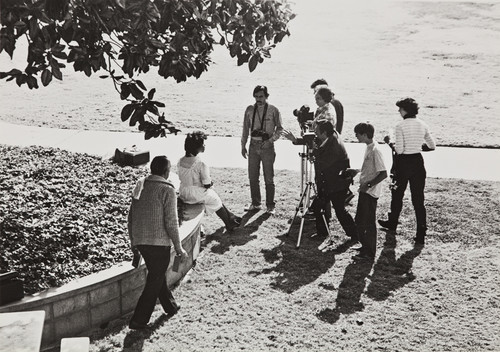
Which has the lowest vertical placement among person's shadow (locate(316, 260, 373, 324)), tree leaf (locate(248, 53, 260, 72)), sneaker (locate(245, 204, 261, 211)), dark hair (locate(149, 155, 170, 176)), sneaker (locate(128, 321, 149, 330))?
sneaker (locate(128, 321, 149, 330))

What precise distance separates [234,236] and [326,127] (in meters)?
1.77

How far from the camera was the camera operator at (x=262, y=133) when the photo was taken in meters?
9.24

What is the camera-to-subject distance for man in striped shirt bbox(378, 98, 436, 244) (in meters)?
8.27

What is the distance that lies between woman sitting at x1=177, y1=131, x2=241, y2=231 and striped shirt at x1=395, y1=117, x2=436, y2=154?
2255 millimetres

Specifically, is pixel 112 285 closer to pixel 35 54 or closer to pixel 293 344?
pixel 293 344

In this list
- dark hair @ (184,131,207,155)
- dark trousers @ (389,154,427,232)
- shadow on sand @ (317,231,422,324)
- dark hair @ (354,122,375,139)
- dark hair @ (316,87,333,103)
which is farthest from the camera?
dark hair @ (316,87,333,103)

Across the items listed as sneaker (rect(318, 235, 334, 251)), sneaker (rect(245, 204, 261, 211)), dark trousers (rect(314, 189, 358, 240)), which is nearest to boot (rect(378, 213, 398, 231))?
dark trousers (rect(314, 189, 358, 240))

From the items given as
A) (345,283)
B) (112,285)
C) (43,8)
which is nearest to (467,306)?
(345,283)

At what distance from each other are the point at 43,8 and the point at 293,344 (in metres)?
3.41

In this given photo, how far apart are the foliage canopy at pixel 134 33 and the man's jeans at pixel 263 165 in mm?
3054

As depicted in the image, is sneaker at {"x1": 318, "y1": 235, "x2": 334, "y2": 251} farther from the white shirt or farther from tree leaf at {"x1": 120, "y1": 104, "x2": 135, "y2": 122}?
tree leaf at {"x1": 120, "y1": 104, "x2": 135, "y2": 122}

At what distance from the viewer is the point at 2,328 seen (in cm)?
397

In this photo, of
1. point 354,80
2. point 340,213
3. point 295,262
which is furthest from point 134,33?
point 354,80

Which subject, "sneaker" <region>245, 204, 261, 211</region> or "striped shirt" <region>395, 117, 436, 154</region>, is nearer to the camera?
"striped shirt" <region>395, 117, 436, 154</region>
